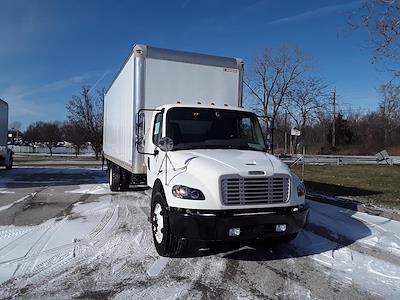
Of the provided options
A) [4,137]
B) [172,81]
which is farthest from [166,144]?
[4,137]

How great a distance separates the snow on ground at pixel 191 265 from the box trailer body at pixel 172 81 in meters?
2.40

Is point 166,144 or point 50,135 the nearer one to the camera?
point 166,144

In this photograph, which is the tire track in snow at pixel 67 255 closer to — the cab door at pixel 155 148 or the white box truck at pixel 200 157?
the white box truck at pixel 200 157

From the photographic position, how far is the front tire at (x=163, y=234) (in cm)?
616

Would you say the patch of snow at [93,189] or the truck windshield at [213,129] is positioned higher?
the truck windshield at [213,129]

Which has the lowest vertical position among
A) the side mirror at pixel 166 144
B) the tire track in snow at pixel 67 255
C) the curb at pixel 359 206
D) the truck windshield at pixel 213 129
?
the tire track in snow at pixel 67 255

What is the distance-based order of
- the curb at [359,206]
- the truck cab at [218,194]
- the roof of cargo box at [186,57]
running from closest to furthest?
1. the truck cab at [218,194]
2. the roof of cargo box at [186,57]
3. the curb at [359,206]

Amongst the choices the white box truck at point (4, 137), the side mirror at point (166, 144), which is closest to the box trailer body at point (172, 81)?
the side mirror at point (166, 144)

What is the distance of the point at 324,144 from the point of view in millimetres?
70000

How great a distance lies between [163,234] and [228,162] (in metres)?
1.42

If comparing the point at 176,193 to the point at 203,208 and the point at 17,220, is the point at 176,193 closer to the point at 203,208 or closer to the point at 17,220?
the point at 203,208

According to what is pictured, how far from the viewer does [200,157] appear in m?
6.51

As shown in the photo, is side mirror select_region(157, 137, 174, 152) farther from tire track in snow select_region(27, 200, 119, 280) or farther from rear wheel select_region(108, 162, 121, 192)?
rear wheel select_region(108, 162, 121, 192)

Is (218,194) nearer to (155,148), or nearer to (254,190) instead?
(254,190)
